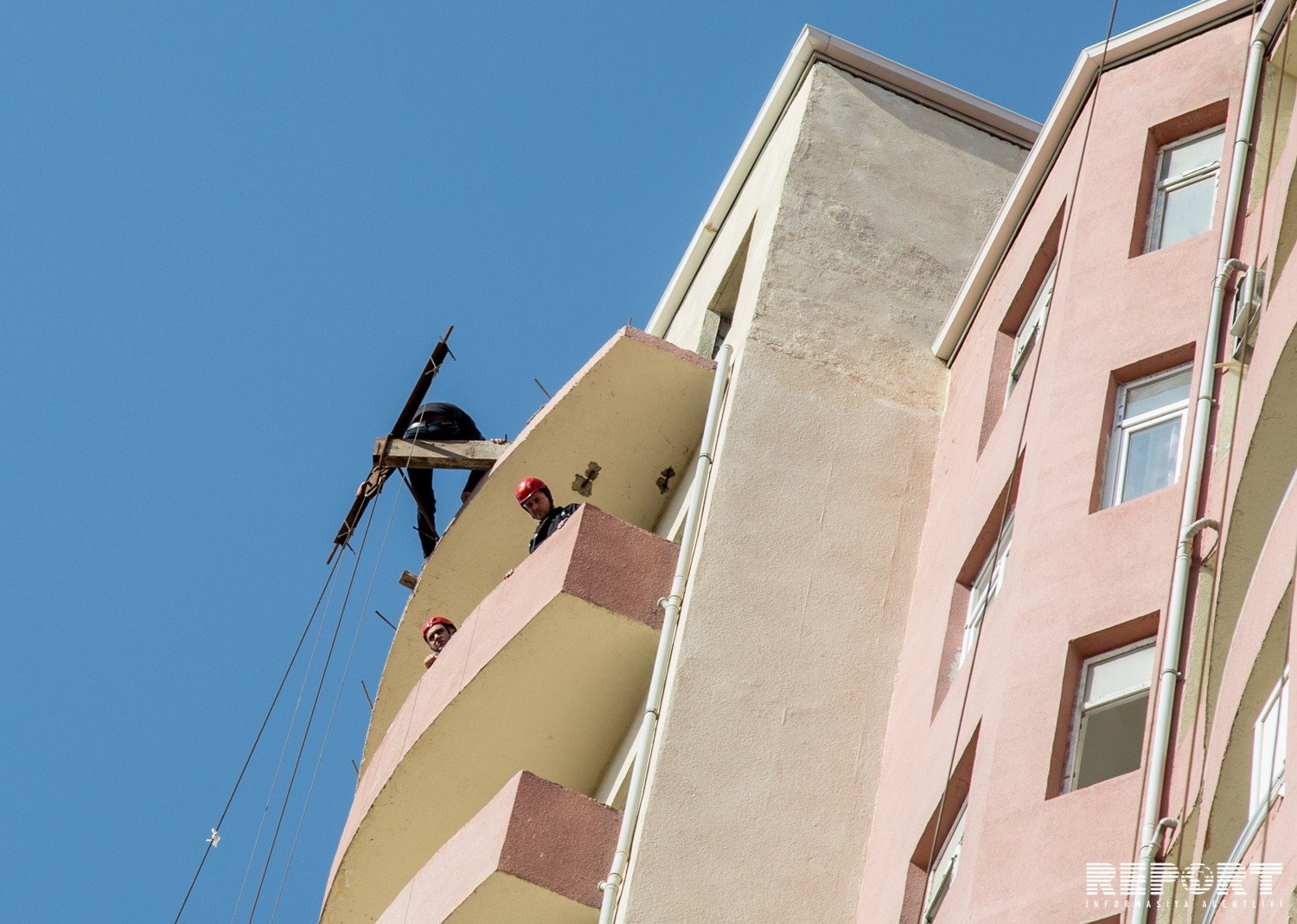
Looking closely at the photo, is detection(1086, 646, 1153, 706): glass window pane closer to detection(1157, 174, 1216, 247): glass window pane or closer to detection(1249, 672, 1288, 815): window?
detection(1249, 672, 1288, 815): window

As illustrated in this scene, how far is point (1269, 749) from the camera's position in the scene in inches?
465

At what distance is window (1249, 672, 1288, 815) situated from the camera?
37.4 feet

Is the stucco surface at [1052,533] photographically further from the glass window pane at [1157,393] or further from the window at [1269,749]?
the window at [1269,749]

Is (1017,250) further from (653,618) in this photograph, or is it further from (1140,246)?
(653,618)

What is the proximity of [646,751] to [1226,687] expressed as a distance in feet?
19.1

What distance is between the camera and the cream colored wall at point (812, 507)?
1686 cm

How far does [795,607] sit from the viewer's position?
18.3 m

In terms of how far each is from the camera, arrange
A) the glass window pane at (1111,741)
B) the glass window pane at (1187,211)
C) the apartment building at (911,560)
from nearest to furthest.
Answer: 1. the apartment building at (911,560)
2. the glass window pane at (1111,741)
3. the glass window pane at (1187,211)

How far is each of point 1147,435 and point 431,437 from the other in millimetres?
9407

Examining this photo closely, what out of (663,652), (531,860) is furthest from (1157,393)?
(531,860)

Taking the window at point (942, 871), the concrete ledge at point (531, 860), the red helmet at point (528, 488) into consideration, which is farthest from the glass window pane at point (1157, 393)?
the red helmet at point (528, 488)

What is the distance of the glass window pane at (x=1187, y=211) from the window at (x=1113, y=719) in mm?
3859

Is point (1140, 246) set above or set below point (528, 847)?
above

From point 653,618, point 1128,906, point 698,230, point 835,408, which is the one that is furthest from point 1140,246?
point 698,230
